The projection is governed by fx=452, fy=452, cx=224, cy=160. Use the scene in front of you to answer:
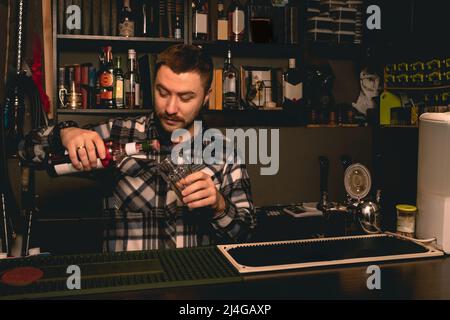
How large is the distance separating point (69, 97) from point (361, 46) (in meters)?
1.89

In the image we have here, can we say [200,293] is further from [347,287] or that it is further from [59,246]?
[59,246]

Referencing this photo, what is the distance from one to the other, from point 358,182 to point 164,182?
31.0 inches

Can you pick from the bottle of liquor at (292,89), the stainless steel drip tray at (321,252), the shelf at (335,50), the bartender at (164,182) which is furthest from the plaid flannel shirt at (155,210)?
the shelf at (335,50)

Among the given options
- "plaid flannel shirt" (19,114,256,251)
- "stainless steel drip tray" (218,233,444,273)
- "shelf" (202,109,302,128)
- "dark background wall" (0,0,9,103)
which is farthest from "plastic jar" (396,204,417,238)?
"dark background wall" (0,0,9,103)

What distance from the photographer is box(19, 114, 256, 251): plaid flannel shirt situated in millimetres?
1679

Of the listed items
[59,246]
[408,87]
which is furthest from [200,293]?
[408,87]

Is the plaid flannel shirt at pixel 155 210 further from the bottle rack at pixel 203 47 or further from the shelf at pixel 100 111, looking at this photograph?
the bottle rack at pixel 203 47

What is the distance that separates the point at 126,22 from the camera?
101 inches

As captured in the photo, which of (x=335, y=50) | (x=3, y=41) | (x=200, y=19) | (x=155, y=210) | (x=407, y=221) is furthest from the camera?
(x=335, y=50)

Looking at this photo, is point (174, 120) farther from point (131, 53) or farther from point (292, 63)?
point (292, 63)

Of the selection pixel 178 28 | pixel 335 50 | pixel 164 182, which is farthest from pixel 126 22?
pixel 335 50

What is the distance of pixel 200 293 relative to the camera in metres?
0.97

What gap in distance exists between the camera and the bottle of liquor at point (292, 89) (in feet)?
9.53

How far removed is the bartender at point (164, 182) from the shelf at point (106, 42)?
797 mm
